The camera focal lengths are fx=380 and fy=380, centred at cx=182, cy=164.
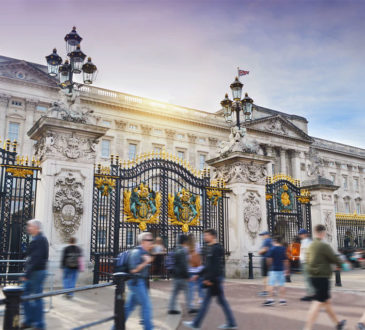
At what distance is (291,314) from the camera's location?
7.60m

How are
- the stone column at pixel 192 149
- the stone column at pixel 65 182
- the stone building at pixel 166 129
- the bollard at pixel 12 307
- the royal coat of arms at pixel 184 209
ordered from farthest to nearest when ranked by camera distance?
1. the stone column at pixel 192 149
2. the stone building at pixel 166 129
3. the royal coat of arms at pixel 184 209
4. the stone column at pixel 65 182
5. the bollard at pixel 12 307

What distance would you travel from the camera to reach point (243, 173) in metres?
14.9

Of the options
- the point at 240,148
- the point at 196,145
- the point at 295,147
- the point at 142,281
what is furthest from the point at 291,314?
the point at 295,147

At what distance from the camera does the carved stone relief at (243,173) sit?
14852 millimetres

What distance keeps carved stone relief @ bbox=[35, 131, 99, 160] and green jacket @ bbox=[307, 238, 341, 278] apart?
7.68 metres

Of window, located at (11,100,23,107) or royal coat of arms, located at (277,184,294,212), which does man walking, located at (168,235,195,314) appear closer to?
royal coat of arms, located at (277,184,294,212)

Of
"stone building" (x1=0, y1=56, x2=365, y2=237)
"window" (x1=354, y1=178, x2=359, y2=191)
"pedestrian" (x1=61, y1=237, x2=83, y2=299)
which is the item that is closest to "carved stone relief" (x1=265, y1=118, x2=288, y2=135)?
"stone building" (x1=0, y1=56, x2=365, y2=237)

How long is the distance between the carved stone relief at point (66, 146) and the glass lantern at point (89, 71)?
1.74 m

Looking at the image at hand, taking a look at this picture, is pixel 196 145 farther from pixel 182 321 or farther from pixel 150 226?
pixel 182 321

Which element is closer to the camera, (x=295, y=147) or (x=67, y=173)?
(x=67, y=173)

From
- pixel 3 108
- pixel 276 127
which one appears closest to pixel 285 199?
pixel 3 108

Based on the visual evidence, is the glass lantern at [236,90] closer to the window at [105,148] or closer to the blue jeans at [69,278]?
the blue jeans at [69,278]

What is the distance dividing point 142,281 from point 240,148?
1002 cm

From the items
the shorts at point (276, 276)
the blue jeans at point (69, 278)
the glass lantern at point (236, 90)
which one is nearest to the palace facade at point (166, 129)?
the glass lantern at point (236, 90)
